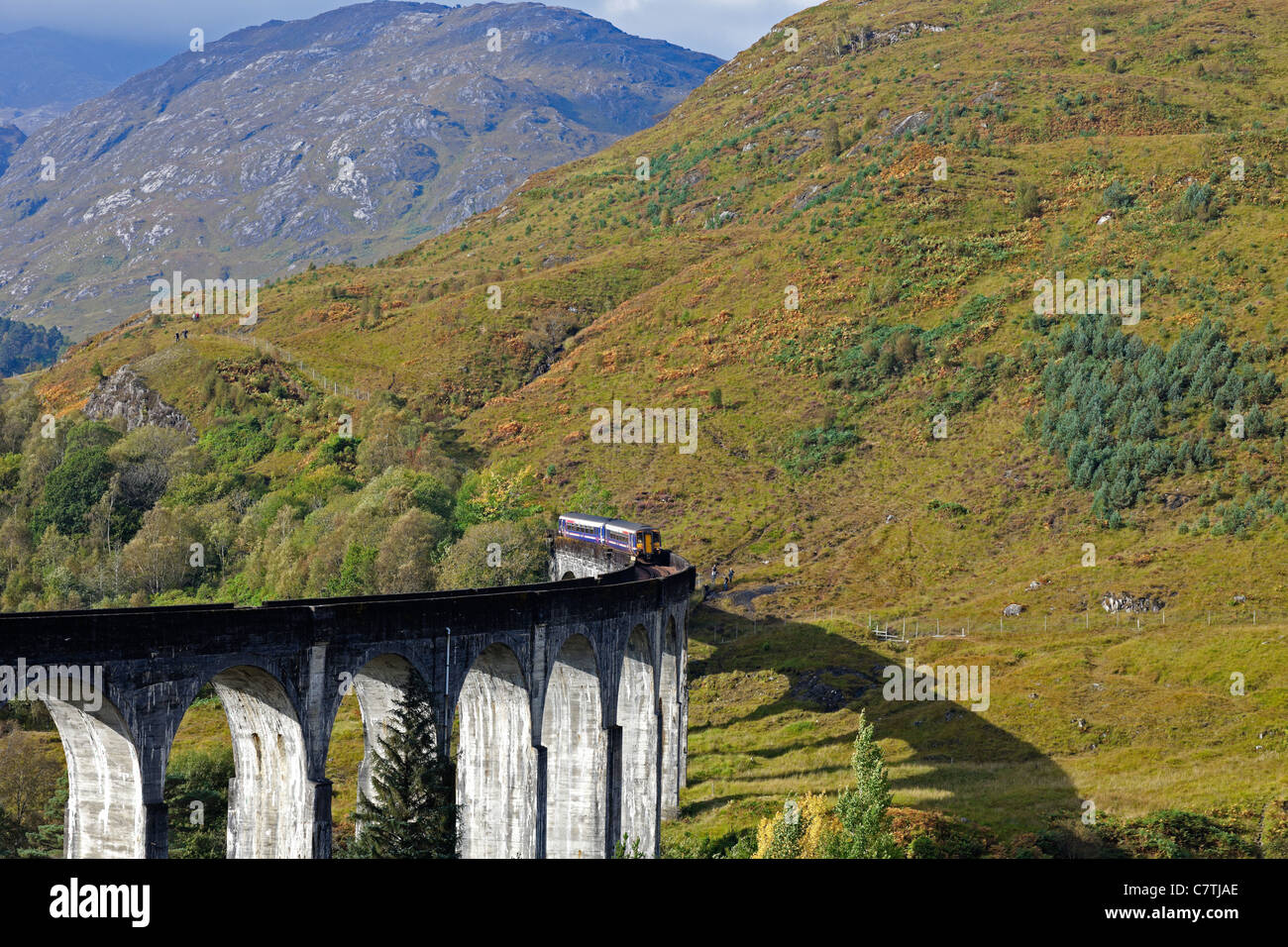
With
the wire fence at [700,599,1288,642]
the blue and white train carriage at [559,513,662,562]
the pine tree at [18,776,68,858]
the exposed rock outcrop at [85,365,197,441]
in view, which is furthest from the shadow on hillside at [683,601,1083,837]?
the exposed rock outcrop at [85,365,197,441]

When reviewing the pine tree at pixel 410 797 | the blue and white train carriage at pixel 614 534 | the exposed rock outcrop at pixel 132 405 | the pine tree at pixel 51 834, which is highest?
the exposed rock outcrop at pixel 132 405

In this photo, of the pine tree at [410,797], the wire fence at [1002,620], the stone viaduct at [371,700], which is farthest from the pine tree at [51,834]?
the wire fence at [1002,620]

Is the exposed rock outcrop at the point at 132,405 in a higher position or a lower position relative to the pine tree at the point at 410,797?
higher

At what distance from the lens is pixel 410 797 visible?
3406cm

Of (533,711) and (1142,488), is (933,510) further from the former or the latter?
(533,711)

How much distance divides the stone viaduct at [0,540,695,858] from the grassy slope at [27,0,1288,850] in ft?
27.3

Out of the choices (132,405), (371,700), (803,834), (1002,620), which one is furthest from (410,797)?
(132,405)

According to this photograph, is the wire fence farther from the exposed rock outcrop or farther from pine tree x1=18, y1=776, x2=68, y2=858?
the exposed rock outcrop

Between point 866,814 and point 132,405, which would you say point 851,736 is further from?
point 132,405

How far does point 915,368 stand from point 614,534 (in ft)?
160

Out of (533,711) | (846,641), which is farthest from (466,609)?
(846,641)

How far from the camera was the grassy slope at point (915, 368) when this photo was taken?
5947cm

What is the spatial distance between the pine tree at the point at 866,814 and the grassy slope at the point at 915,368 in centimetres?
1163

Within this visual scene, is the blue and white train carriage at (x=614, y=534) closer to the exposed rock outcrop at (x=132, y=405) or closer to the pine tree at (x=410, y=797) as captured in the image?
the pine tree at (x=410, y=797)
